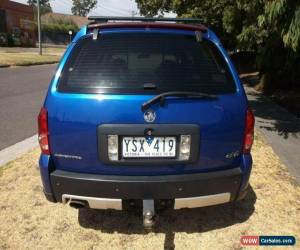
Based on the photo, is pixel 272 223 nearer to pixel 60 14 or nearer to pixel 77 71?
pixel 77 71

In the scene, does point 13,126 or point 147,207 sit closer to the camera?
point 147,207

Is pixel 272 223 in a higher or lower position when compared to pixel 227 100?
lower

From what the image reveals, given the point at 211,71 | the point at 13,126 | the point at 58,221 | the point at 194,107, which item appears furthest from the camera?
the point at 13,126

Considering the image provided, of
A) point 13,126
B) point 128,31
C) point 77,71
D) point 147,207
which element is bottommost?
point 13,126

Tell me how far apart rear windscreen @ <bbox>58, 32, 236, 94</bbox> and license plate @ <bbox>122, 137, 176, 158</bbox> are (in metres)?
0.39

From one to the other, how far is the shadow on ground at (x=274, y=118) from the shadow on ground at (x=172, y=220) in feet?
11.8

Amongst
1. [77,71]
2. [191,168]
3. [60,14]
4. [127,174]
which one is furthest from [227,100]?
[60,14]

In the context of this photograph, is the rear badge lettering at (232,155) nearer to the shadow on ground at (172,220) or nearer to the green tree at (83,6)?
the shadow on ground at (172,220)

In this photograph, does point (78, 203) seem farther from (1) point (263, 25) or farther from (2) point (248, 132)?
(1) point (263, 25)

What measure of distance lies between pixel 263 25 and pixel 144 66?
5.24m

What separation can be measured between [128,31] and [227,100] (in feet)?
3.38

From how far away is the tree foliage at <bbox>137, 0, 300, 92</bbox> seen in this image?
6570 millimetres

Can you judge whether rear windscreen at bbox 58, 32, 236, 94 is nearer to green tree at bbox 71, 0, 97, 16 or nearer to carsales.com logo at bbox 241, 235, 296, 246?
carsales.com logo at bbox 241, 235, 296, 246

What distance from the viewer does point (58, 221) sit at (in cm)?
413
